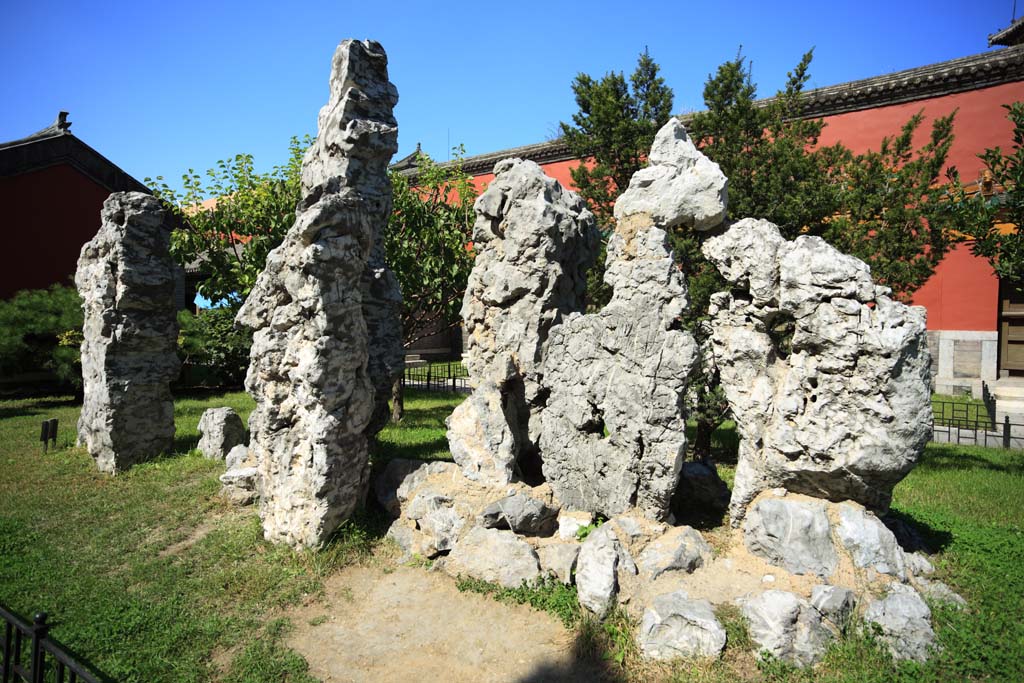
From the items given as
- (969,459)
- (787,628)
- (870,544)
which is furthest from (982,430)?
(787,628)

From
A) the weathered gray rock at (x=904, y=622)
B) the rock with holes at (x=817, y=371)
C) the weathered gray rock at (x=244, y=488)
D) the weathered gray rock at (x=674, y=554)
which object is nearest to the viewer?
the weathered gray rock at (x=904, y=622)

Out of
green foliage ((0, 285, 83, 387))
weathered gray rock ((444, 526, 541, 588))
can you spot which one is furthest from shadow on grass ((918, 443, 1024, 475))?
green foliage ((0, 285, 83, 387))

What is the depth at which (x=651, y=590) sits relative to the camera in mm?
5855

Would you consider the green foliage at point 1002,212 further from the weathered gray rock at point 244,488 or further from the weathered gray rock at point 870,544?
the weathered gray rock at point 244,488

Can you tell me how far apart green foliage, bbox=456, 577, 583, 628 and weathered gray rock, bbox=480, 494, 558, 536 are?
2.29 ft

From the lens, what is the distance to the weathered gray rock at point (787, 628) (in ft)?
16.4

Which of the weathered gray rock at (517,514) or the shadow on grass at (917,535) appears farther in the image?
the weathered gray rock at (517,514)

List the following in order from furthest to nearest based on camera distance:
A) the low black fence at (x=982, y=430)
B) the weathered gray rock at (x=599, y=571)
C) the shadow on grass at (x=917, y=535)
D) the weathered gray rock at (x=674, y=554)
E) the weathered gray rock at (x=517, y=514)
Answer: the low black fence at (x=982, y=430) → the weathered gray rock at (x=517, y=514) → the shadow on grass at (x=917, y=535) → the weathered gray rock at (x=674, y=554) → the weathered gray rock at (x=599, y=571)

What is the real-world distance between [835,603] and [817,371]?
2.17 metres

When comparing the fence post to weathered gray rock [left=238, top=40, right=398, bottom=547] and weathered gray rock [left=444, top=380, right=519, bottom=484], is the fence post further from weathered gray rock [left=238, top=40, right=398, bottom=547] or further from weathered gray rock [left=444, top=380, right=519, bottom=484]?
weathered gray rock [left=444, top=380, right=519, bottom=484]

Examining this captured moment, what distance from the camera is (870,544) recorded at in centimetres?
579

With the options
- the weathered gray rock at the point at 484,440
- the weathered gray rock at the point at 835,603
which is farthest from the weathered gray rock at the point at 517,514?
the weathered gray rock at the point at 835,603

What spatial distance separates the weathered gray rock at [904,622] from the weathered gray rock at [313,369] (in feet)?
17.5

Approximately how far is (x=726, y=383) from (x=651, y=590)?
2402 mm
